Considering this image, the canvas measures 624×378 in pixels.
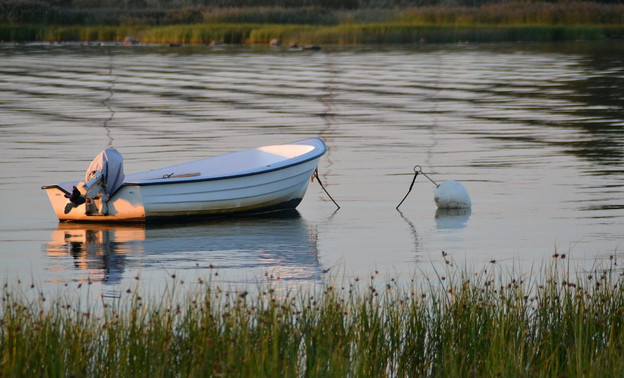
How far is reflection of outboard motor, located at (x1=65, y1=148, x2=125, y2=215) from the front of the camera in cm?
1392

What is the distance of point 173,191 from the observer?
14.4m

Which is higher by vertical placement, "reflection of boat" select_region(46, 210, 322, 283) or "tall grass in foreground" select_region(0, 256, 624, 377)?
"tall grass in foreground" select_region(0, 256, 624, 377)

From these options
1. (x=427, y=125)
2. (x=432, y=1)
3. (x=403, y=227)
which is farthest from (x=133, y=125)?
(x=432, y=1)

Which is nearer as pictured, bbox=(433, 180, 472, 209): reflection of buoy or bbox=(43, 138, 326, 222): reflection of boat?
bbox=(43, 138, 326, 222): reflection of boat

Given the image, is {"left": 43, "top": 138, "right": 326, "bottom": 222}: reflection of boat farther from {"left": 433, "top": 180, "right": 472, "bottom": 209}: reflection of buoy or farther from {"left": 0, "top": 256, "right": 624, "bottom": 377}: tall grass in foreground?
{"left": 0, "top": 256, "right": 624, "bottom": 377}: tall grass in foreground

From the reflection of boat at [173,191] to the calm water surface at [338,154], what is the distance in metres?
0.24

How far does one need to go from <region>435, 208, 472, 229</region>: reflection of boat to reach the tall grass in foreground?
613cm

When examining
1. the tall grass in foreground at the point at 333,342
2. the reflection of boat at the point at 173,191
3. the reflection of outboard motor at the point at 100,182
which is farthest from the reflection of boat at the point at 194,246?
the tall grass in foreground at the point at 333,342

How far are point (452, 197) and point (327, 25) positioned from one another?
180 ft

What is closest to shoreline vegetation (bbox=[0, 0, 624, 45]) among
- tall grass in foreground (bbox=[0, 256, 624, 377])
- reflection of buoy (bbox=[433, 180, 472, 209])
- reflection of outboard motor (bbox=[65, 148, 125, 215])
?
reflection of buoy (bbox=[433, 180, 472, 209])

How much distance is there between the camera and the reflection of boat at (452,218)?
47.4 ft

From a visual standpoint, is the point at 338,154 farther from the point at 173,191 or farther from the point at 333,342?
the point at 333,342

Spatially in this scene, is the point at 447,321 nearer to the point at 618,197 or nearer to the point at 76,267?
the point at 76,267

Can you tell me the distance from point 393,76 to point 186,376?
3585cm
